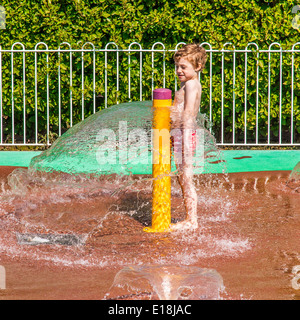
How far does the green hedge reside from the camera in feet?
29.1

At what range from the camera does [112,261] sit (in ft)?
14.6

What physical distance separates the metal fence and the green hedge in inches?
0.6

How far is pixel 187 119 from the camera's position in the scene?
16.9 feet

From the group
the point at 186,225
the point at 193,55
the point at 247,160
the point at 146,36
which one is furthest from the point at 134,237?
the point at 146,36

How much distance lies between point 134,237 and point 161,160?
639mm

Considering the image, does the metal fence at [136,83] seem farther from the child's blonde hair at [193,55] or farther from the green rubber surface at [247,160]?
the child's blonde hair at [193,55]

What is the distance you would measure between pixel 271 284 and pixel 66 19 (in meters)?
6.04

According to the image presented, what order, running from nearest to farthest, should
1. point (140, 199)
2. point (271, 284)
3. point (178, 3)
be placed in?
point (271, 284) < point (140, 199) < point (178, 3)

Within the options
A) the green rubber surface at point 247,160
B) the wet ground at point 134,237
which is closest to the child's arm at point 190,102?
the wet ground at point 134,237

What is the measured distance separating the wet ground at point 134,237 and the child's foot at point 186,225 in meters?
0.05

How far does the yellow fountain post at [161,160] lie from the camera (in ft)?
16.8

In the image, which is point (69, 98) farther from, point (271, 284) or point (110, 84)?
point (271, 284)
